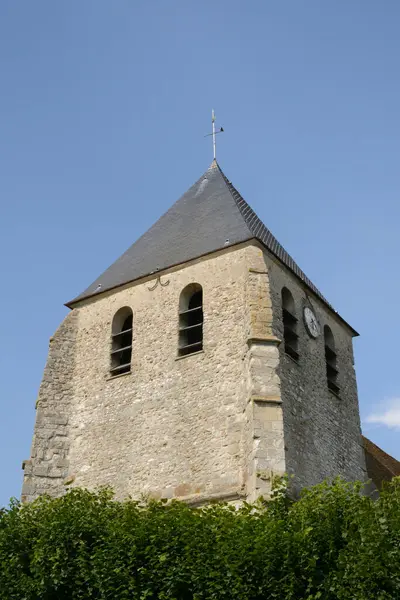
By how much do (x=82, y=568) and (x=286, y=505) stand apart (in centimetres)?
300

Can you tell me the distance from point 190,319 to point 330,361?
298 centimetres

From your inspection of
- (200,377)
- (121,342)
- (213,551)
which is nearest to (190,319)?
(121,342)

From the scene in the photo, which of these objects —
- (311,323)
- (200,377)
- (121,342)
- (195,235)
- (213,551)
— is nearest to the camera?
(213,551)

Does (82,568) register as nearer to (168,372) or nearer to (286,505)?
(286,505)

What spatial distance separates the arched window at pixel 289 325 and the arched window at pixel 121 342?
282cm

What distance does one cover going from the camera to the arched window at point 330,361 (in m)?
16.2

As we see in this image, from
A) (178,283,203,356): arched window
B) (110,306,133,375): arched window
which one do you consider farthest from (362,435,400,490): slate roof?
(110,306,133,375): arched window

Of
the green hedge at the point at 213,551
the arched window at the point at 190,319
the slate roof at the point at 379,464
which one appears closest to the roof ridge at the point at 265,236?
the arched window at the point at 190,319

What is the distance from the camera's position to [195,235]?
54.4 feet

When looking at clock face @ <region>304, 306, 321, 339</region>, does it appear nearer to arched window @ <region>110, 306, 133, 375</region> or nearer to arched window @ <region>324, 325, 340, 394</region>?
arched window @ <region>324, 325, 340, 394</region>

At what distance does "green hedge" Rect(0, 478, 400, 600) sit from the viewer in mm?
9938

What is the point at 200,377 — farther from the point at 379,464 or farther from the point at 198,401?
the point at 379,464

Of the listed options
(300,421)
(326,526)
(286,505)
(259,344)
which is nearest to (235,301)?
(259,344)

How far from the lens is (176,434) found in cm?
1402
